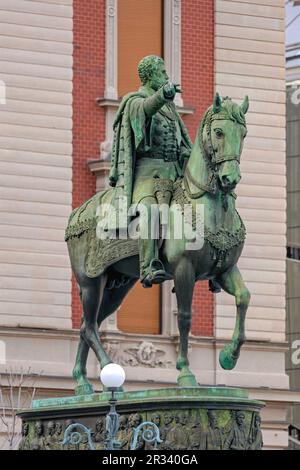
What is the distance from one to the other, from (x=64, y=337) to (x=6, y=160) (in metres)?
3.14

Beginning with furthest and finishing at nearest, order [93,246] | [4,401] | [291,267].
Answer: [291,267]
[4,401]
[93,246]

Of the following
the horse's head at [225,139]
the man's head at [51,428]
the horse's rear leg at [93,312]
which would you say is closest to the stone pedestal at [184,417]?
the man's head at [51,428]

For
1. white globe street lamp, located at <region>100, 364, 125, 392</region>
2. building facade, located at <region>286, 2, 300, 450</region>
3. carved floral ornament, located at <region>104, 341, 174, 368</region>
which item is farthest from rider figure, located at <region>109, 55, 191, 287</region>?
building facade, located at <region>286, 2, 300, 450</region>

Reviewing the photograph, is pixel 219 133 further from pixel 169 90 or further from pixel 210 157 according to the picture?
pixel 169 90

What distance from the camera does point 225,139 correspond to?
74.4ft

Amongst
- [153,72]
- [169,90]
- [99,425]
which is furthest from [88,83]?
[99,425]

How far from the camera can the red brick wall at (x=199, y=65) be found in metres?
41.2

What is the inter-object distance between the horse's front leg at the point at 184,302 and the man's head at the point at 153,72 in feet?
7.06

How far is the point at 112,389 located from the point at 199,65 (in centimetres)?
2028

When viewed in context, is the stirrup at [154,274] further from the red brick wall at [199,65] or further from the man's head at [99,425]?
the red brick wall at [199,65]

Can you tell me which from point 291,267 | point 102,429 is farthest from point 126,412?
point 291,267

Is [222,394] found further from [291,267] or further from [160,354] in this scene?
[291,267]

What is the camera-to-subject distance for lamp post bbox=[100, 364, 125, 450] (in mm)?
21828

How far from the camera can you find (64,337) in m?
39.6
